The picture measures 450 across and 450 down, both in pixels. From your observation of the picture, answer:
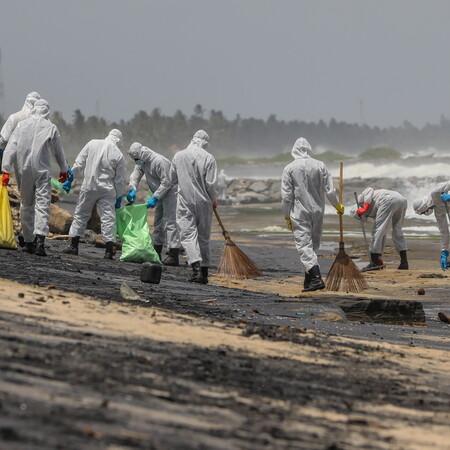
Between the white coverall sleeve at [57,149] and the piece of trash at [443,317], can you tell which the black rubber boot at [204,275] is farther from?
the piece of trash at [443,317]

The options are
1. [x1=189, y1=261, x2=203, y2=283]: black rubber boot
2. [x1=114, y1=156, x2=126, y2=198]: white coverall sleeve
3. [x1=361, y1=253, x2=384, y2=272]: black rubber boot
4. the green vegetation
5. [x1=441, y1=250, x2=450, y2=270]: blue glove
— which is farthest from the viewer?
the green vegetation

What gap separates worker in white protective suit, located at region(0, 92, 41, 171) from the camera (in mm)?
10945

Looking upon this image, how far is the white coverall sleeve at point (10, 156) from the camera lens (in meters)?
10.6

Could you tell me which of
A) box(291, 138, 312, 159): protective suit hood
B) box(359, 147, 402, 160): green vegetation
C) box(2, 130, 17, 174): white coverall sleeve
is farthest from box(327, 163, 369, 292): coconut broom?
box(359, 147, 402, 160): green vegetation

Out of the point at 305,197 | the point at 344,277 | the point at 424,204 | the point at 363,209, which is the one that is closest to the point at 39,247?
the point at 305,197

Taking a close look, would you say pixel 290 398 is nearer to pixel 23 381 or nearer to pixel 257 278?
pixel 23 381

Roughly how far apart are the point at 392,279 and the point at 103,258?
3685 millimetres

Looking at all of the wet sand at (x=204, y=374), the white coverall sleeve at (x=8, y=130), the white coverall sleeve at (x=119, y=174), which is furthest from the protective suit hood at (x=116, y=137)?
the wet sand at (x=204, y=374)

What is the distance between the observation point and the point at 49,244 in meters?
13.2

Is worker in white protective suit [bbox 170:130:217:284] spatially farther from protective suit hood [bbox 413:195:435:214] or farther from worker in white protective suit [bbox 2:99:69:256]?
protective suit hood [bbox 413:195:435:214]

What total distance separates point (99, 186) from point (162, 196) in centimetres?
101

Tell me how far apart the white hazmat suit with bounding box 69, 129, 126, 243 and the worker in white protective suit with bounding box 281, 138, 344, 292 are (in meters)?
2.46

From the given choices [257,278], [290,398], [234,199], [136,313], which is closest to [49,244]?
[257,278]

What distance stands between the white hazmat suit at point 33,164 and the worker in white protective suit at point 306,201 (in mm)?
2535
